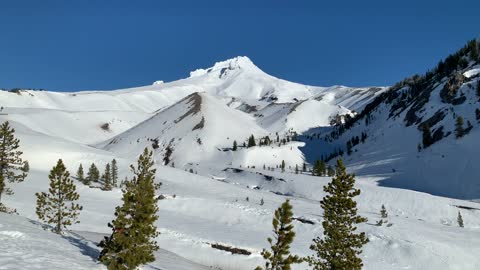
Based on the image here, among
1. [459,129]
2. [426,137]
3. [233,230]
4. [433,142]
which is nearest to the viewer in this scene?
[233,230]

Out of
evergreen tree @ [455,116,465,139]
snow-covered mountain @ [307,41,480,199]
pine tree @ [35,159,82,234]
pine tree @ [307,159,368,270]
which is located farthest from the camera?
evergreen tree @ [455,116,465,139]

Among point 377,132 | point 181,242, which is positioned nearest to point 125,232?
point 181,242

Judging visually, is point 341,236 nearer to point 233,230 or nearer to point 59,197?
point 59,197

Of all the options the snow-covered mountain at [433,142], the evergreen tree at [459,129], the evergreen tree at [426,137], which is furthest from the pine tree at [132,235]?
the evergreen tree at [426,137]

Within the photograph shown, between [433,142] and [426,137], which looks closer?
[433,142]

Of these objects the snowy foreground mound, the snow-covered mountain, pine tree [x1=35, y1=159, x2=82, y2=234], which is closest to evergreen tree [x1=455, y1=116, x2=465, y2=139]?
the snow-covered mountain

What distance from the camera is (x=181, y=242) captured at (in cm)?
5362

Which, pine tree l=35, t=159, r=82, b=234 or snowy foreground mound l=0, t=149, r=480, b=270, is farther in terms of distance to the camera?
pine tree l=35, t=159, r=82, b=234

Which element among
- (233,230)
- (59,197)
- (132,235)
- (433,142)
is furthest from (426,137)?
(132,235)

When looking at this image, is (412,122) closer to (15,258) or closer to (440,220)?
(440,220)

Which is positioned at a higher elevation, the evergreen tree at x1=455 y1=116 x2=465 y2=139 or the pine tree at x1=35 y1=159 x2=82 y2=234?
the evergreen tree at x1=455 y1=116 x2=465 y2=139

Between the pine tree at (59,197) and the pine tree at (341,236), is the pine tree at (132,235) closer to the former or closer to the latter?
the pine tree at (59,197)

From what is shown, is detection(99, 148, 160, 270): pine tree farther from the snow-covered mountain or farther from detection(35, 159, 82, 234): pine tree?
the snow-covered mountain

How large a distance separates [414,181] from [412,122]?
57.0 meters
